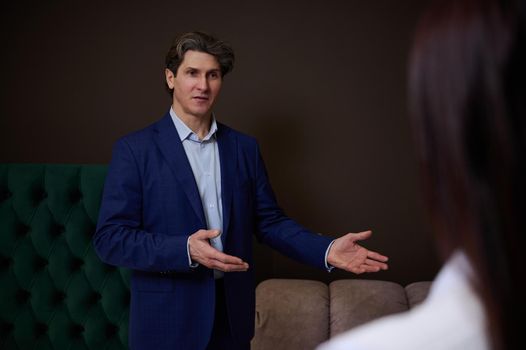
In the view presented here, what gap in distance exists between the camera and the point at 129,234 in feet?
5.81

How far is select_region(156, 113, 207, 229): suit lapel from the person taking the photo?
1851mm

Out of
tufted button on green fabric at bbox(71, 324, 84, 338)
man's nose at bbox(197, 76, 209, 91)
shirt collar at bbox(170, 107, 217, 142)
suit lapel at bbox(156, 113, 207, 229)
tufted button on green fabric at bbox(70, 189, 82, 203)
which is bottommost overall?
tufted button on green fabric at bbox(71, 324, 84, 338)

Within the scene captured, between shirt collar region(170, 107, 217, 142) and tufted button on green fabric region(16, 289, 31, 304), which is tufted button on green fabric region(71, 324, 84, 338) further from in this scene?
shirt collar region(170, 107, 217, 142)

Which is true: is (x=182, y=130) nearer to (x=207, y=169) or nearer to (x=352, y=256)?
(x=207, y=169)

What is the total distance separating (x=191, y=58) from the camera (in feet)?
6.42

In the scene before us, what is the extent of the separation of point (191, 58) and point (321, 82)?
0.78 meters

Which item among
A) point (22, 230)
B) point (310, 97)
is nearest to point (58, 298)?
point (22, 230)

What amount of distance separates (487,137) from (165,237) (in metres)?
1.37

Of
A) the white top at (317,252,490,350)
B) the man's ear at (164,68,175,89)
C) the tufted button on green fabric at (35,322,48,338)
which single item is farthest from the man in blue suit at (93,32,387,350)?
the white top at (317,252,490,350)

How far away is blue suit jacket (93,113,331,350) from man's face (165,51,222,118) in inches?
3.6

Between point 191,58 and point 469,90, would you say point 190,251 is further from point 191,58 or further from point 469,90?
point 469,90

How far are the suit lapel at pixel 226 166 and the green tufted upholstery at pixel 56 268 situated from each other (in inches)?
22.2

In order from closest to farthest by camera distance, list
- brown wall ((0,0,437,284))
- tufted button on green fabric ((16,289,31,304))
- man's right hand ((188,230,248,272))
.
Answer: man's right hand ((188,230,248,272)), tufted button on green fabric ((16,289,31,304)), brown wall ((0,0,437,284))

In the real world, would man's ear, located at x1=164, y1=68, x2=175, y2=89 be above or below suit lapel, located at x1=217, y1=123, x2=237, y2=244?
above
